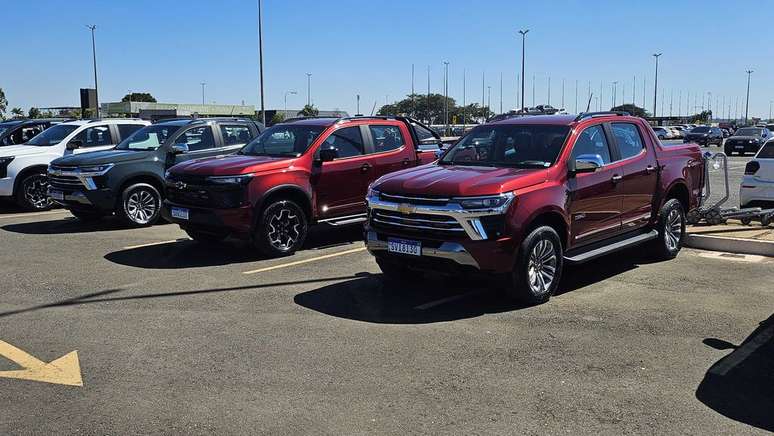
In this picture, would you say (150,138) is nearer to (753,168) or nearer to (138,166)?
(138,166)

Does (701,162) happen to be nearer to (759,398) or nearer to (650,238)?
(650,238)

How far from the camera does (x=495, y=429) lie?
414cm

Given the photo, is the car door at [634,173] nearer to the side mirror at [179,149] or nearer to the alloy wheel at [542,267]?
the alloy wheel at [542,267]

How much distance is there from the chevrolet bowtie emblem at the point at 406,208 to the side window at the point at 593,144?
1.91 metres

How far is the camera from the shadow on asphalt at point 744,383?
14.3 feet

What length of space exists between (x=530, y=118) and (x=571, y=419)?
4.62m

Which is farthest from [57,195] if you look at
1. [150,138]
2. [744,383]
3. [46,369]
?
[744,383]

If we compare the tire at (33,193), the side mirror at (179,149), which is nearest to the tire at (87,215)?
the side mirror at (179,149)

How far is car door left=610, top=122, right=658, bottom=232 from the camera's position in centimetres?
811

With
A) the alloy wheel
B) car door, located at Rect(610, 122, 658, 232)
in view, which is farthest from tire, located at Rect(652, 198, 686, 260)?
the alloy wheel

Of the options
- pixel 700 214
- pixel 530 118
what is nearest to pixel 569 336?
pixel 530 118

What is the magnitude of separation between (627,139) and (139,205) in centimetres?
816

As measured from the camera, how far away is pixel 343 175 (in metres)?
10.0

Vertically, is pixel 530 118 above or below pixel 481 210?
above
